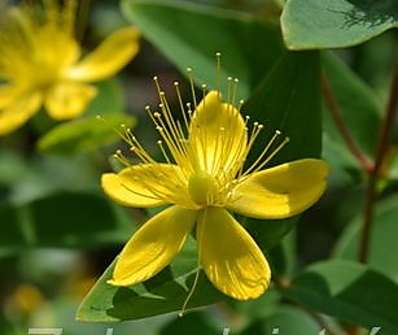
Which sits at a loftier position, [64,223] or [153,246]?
[153,246]

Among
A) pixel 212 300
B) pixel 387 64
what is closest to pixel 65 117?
pixel 212 300

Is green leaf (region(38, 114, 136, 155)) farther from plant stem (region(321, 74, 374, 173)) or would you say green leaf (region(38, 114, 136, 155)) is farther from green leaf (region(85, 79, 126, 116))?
plant stem (region(321, 74, 374, 173))

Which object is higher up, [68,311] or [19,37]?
[19,37]

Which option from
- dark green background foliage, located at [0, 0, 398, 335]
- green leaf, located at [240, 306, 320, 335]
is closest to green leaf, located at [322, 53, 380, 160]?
dark green background foliage, located at [0, 0, 398, 335]

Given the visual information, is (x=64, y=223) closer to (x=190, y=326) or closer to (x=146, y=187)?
(x=190, y=326)

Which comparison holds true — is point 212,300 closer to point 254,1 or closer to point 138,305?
point 138,305

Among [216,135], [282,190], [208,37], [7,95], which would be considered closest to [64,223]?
[7,95]
